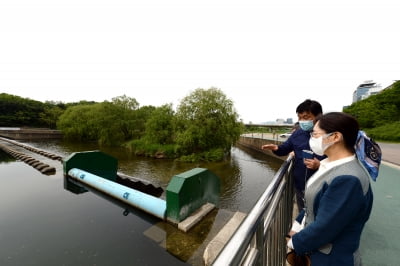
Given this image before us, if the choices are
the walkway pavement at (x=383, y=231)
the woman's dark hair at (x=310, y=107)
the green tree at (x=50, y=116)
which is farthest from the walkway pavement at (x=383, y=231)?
the green tree at (x=50, y=116)

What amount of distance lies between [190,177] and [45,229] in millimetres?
4263

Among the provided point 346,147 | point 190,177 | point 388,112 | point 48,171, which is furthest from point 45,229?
point 388,112

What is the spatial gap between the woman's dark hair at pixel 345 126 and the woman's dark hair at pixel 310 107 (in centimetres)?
118

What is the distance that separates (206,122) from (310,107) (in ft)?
55.6

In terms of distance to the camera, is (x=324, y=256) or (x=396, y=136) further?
(x=396, y=136)

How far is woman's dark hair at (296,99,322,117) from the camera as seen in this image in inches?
84.2

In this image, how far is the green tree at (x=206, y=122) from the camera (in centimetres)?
1891

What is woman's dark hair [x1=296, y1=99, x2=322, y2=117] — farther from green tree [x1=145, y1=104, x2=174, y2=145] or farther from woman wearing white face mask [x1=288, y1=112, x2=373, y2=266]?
green tree [x1=145, y1=104, x2=174, y2=145]

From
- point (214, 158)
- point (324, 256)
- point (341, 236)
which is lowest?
point (214, 158)

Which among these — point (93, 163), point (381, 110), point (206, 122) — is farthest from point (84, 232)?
point (381, 110)

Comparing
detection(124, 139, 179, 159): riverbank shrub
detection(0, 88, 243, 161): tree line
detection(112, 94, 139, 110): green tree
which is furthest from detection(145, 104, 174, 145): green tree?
detection(112, 94, 139, 110): green tree

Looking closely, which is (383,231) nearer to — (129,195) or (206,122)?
(129,195)

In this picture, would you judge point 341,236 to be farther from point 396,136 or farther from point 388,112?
point 388,112

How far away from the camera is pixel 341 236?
96 centimetres
